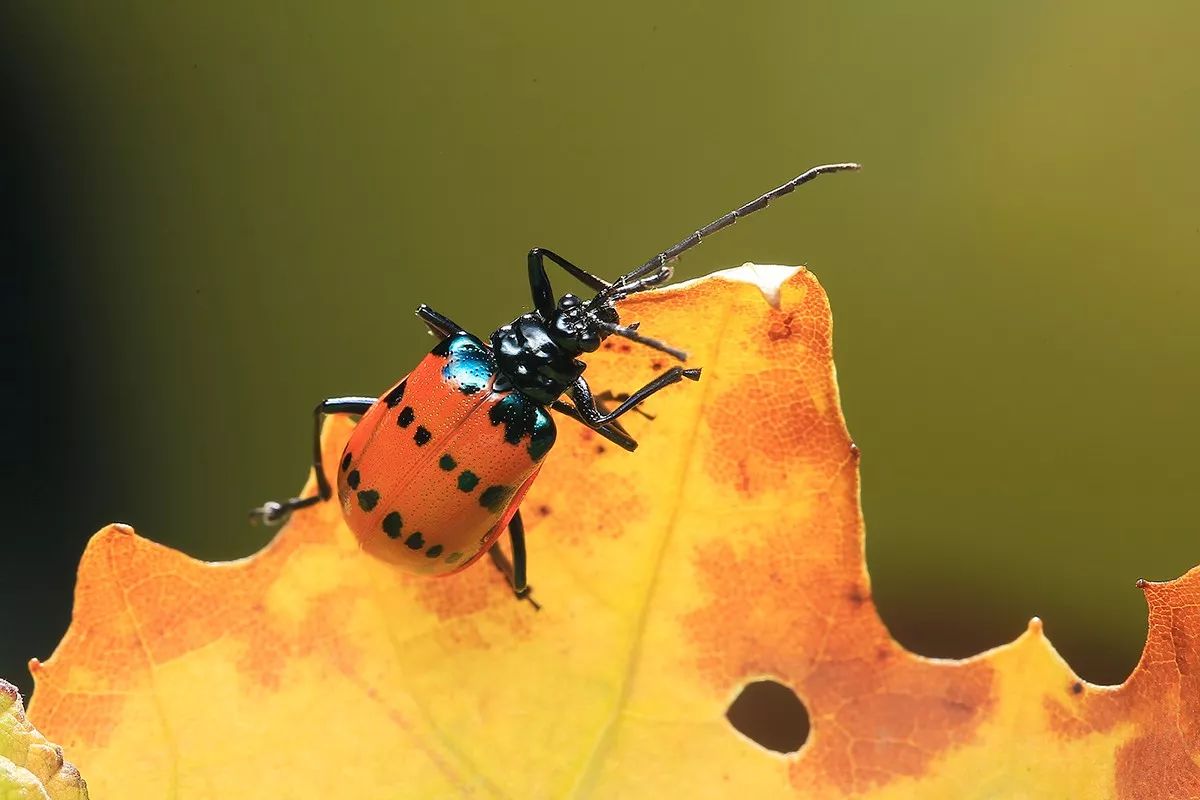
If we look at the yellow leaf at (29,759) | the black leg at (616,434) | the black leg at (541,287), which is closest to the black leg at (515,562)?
the black leg at (616,434)

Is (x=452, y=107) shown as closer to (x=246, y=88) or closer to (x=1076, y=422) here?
(x=246, y=88)

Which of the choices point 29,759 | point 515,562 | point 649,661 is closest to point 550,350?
point 515,562

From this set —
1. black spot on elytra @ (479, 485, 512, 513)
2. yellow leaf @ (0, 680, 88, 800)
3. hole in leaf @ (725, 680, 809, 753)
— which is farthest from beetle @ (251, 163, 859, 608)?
yellow leaf @ (0, 680, 88, 800)

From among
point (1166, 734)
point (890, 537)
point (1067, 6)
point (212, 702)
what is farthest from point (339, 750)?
point (1067, 6)

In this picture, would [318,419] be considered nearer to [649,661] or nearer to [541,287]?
[541,287]

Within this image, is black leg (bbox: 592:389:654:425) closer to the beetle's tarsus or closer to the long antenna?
the long antenna

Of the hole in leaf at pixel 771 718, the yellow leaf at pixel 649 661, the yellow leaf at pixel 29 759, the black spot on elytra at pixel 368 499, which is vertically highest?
the yellow leaf at pixel 29 759

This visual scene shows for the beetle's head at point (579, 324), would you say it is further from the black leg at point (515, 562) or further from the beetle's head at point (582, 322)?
the black leg at point (515, 562)
